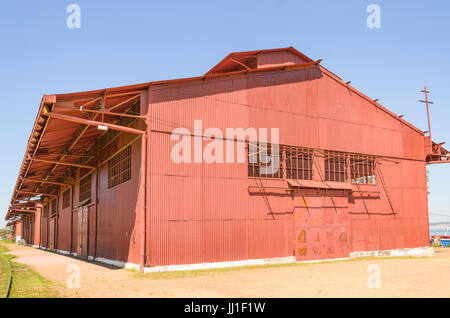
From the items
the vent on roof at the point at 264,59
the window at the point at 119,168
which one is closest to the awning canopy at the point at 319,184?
the vent on roof at the point at 264,59

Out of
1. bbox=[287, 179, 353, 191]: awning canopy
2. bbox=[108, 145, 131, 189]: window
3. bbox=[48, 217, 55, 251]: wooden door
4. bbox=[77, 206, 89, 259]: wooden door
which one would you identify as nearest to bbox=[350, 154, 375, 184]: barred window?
bbox=[287, 179, 353, 191]: awning canopy

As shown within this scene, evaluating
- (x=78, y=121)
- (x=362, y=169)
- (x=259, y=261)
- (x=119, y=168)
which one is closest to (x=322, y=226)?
(x=259, y=261)

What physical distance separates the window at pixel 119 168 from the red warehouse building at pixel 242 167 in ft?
0.36

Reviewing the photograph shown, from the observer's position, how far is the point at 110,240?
2362 centimetres

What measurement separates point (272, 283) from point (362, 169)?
46.3 feet

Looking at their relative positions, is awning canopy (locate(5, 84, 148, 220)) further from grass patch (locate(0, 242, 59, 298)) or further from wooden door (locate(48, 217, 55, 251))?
wooden door (locate(48, 217, 55, 251))

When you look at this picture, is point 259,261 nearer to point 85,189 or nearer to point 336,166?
point 336,166

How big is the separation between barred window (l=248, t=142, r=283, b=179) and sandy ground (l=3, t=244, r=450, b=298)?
16.2ft

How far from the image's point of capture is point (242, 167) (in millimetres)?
21297

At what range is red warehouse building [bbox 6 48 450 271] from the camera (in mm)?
18938

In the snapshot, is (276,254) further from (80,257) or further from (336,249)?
(80,257)

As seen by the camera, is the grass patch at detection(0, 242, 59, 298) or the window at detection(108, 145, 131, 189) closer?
the grass patch at detection(0, 242, 59, 298)

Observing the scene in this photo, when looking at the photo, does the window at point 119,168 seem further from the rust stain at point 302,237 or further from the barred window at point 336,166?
the barred window at point 336,166
